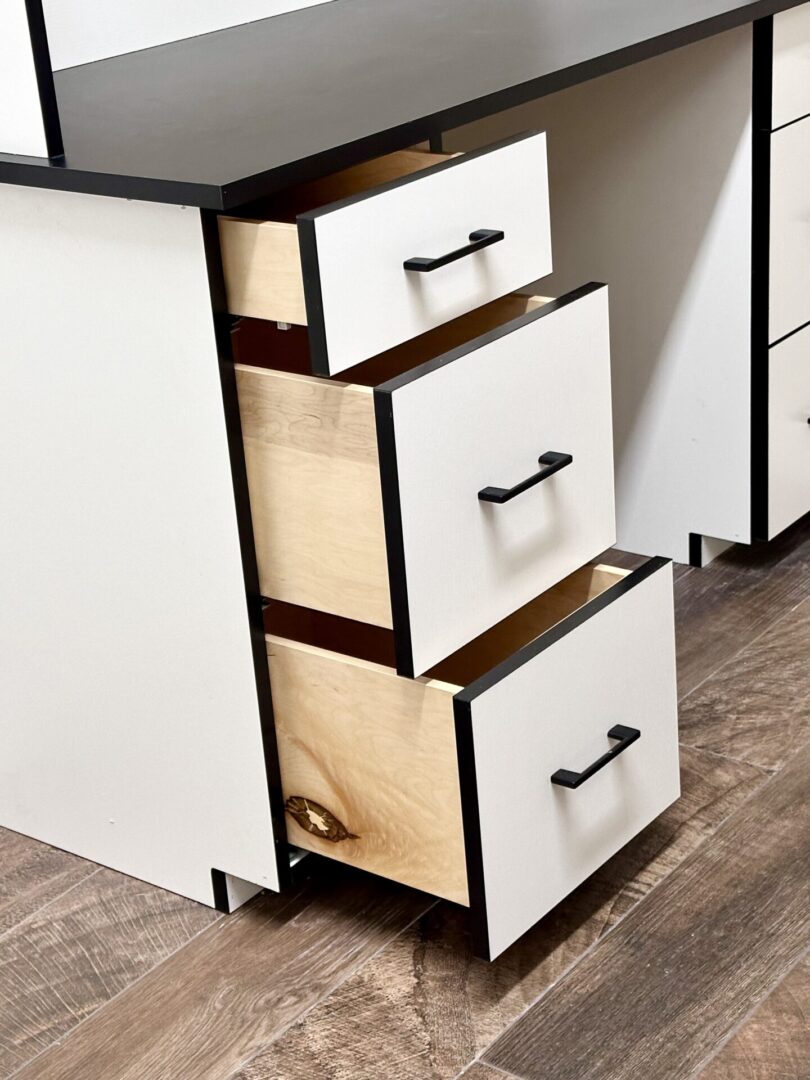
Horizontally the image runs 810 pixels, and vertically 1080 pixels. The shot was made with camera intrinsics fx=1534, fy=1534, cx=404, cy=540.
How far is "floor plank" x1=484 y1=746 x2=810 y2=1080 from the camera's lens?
1.32 meters

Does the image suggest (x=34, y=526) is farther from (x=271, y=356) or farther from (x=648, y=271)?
(x=648, y=271)

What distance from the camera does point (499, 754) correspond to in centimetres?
130

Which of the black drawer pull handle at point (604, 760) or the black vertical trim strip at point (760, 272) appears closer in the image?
the black drawer pull handle at point (604, 760)

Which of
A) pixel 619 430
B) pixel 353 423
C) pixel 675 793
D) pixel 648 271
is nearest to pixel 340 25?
pixel 648 271

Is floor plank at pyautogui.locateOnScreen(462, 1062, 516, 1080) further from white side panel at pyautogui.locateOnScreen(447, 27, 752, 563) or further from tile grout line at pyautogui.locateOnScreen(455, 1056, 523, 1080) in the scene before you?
white side panel at pyautogui.locateOnScreen(447, 27, 752, 563)

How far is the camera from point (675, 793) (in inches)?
61.3

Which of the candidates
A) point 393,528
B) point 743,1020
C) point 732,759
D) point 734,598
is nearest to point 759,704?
point 732,759

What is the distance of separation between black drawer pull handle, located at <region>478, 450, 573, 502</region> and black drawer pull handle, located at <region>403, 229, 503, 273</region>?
193 millimetres

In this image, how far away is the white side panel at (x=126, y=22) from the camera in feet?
5.71

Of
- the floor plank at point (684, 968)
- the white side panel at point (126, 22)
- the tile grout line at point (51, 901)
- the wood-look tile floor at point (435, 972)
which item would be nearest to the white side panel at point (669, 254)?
the white side panel at point (126, 22)

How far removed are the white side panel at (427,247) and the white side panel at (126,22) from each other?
2.22ft

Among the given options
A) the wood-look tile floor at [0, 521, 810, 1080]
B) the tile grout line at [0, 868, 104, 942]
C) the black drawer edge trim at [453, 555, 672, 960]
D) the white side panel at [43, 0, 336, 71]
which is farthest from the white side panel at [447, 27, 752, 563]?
the tile grout line at [0, 868, 104, 942]

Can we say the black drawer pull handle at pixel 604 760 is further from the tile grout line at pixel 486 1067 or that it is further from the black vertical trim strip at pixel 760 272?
the black vertical trim strip at pixel 760 272

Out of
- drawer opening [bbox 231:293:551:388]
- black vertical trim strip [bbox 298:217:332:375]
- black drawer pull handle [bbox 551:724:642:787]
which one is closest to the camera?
black vertical trim strip [bbox 298:217:332:375]
